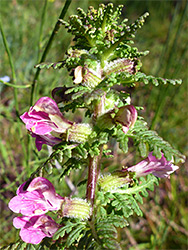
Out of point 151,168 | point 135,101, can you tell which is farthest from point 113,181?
point 135,101

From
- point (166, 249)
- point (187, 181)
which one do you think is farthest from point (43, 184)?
point (187, 181)

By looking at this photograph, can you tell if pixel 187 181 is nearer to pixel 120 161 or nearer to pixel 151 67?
pixel 120 161

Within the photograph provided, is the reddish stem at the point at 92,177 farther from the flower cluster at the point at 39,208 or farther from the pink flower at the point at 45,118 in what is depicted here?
the pink flower at the point at 45,118

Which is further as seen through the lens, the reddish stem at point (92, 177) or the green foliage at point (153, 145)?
the reddish stem at point (92, 177)

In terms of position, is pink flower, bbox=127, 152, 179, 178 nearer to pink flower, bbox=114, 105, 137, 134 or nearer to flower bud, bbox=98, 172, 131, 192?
flower bud, bbox=98, 172, 131, 192

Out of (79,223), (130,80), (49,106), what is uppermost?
(130,80)

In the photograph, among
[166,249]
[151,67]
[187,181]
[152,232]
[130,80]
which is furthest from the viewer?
[151,67]

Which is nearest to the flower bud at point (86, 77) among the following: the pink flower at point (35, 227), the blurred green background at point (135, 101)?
the pink flower at point (35, 227)
